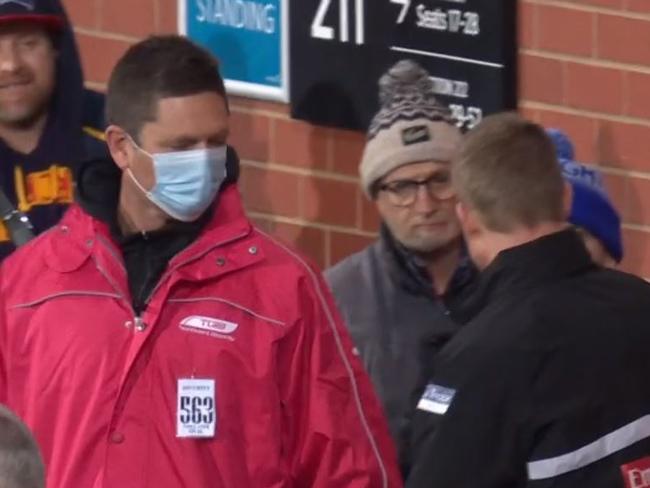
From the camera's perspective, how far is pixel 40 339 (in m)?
5.59

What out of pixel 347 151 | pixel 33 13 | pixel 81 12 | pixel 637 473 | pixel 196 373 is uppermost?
pixel 33 13

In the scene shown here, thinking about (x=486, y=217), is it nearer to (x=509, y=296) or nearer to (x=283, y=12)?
(x=509, y=296)

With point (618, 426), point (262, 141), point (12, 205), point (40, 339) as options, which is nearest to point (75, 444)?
point (40, 339)

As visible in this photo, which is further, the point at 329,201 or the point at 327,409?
the point at 329,201

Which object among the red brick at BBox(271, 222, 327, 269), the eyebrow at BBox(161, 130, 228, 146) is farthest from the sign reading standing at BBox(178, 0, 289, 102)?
the eyebrow at BBox(161, 130, 228, 146)

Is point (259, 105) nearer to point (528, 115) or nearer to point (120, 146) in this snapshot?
point (528, 115)

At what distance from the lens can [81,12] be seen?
7.11 meters

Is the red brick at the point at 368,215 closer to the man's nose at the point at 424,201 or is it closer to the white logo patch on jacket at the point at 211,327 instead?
the man's nose at the point at 424,201

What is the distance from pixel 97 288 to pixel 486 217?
3.11ft

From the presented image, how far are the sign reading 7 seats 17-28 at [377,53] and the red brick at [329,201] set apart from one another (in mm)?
182

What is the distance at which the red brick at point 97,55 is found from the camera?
7.11 meters

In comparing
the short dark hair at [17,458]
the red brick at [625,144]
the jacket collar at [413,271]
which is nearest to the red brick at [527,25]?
the red brick at [625,144]

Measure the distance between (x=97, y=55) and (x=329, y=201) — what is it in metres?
0.81

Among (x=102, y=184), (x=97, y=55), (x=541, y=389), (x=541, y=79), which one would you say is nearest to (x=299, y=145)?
(x=97, y=55)
